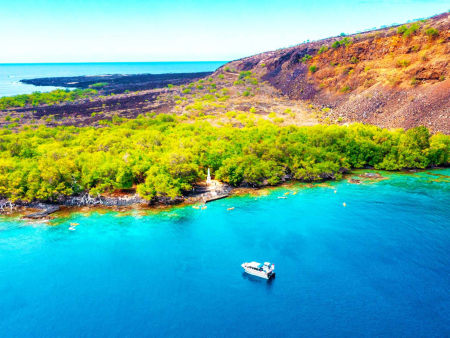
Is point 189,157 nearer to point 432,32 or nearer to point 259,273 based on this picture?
point 259,273

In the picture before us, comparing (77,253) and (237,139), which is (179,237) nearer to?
(77,253)

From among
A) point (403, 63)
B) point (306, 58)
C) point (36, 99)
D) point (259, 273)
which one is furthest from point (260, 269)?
point (36, 99)

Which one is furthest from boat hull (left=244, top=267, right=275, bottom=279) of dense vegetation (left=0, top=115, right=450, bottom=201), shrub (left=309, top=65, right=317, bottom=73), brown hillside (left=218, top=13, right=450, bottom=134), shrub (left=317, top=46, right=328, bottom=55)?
shrub (left=317, top=46, right=328, bottom=55)

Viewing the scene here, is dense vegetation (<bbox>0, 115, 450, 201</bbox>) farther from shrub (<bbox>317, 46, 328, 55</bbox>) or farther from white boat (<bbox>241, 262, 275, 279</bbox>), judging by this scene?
shrub (<bbox>317, 46, 328, 55</bbox>)

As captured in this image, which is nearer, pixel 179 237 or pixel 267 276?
pixel 267 276

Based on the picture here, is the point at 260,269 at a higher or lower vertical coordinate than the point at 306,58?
lower

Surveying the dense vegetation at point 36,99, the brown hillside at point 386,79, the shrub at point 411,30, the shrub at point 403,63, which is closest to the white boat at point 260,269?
the brown hillside at point 386,79

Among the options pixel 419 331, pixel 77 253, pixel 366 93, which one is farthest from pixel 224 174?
pixel 366 93
